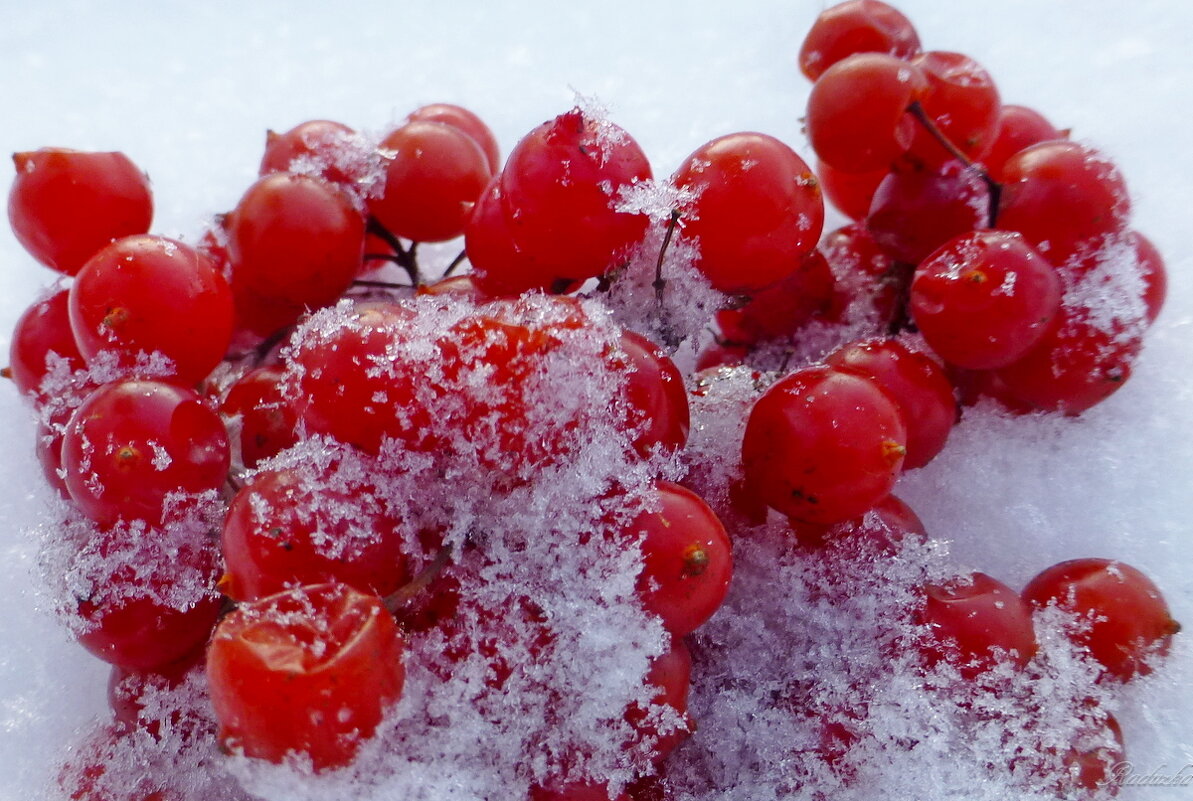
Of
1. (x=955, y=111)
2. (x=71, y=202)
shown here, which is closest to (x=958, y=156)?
(x=955, y=111)

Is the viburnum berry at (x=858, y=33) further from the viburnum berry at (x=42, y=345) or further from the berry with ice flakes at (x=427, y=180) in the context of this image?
the viburnum berry at (x=42, y=345)

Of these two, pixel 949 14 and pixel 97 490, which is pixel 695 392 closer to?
pixel 97 490

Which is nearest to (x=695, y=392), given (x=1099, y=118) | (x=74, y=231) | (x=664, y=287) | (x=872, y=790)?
(x=664, y=287)

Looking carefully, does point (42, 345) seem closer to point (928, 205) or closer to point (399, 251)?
point (399, 251)

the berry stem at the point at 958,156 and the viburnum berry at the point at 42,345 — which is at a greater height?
the berry stem at the point at 958,156

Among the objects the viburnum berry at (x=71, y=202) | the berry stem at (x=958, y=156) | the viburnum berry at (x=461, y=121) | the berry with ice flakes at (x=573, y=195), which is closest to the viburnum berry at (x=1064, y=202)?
the berry stem at (x=958, y=156)

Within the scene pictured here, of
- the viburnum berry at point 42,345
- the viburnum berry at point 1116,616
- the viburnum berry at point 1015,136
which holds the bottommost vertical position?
the viburnum berry at point 1116,616

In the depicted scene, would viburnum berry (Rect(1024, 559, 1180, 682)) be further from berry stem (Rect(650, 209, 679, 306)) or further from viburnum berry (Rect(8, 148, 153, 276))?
viburnum berry (Rect(8, 148, 153, 276))

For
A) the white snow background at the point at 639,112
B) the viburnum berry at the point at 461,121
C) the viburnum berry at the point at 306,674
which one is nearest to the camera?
the viburnum berry at the point at 306,674
